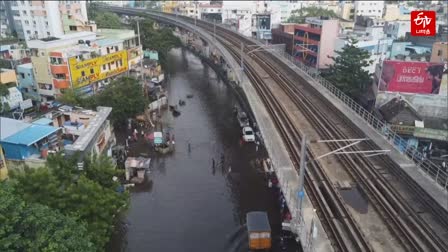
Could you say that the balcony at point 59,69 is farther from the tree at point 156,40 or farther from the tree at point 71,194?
the tree at point 156,40

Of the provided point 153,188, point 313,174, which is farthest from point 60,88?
point 313,174

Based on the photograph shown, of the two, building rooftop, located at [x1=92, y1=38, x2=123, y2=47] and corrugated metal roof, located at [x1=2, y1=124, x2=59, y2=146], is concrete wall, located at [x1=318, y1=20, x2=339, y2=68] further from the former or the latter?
corrugated metal roof, located at [x1=2, y1=124, x2=59, y2=146]

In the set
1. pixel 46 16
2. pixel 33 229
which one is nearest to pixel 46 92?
pixel 46 16

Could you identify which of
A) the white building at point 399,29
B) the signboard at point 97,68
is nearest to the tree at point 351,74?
the white building at point 399,29

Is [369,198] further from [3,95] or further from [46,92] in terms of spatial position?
[46,92]

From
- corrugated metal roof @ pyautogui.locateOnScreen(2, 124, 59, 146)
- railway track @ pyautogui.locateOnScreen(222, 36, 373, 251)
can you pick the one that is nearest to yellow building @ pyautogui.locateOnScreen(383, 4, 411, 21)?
railway track @ pyautogui.locateOnScreen(222, 36, 373, 251)
